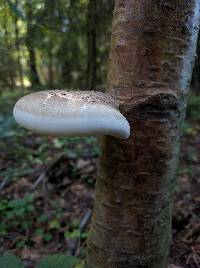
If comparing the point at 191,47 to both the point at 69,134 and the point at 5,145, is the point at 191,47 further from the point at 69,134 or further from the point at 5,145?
the point at 5,145

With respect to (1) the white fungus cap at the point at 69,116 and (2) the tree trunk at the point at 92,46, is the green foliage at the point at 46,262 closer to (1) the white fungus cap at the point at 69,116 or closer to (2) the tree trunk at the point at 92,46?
(1) the white fungus cap at the point at 69,116

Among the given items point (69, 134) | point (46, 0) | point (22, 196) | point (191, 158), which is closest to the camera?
point (69, 134)

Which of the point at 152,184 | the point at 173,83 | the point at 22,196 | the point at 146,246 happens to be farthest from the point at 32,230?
the point at 173,83

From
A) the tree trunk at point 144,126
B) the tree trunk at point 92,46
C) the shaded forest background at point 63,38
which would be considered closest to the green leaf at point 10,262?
the tree trunk at point 144,126

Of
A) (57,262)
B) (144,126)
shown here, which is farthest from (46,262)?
(144,126)

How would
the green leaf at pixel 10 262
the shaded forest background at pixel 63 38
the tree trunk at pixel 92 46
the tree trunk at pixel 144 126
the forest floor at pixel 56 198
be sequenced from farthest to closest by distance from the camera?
the tree trunk at pixel 92 46, the shaded forest background at pixel 63 38, the forest floor at pixel 56 198, the green leaf at pixel 10 262, the tree trunk at pixel 144 126

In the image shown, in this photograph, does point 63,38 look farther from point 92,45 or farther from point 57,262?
point 57,262
